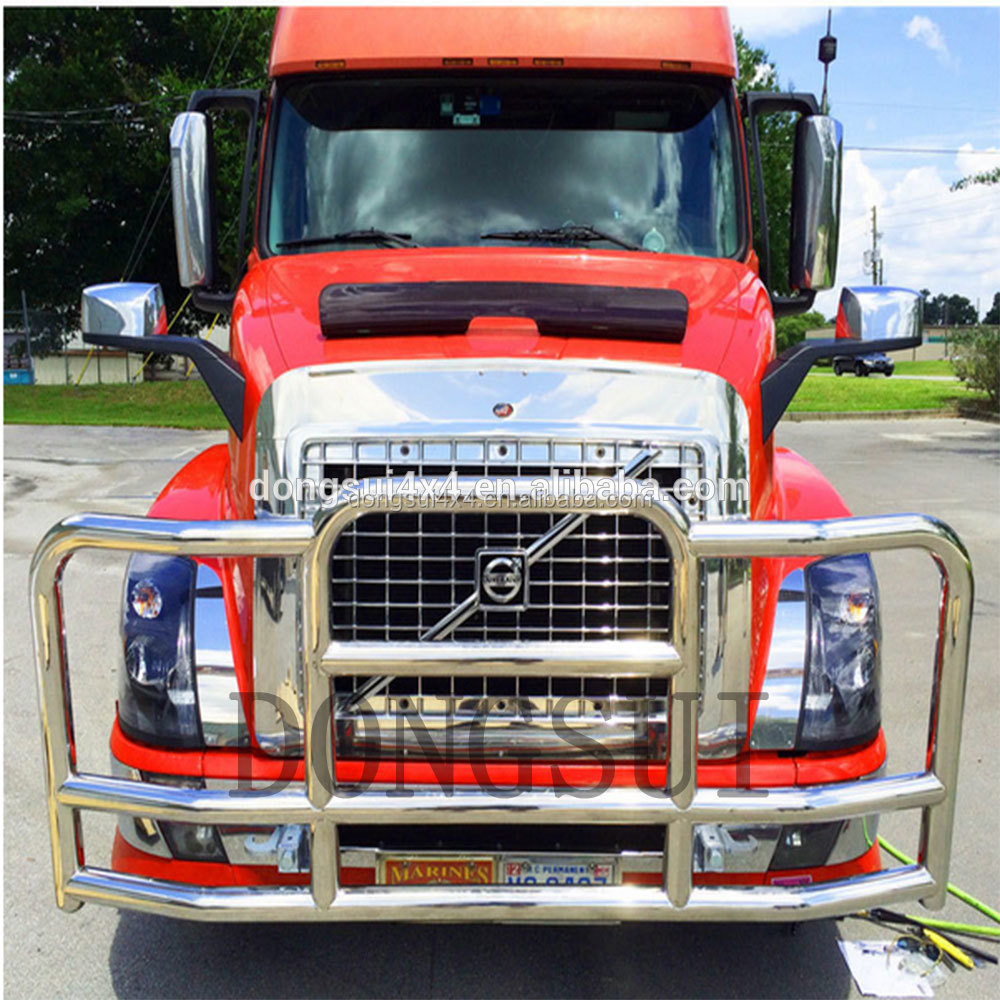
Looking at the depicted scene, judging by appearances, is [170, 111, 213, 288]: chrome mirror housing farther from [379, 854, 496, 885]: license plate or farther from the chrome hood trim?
[379, 854, 496, 885]: license plate

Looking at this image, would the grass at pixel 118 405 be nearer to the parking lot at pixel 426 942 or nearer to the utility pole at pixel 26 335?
the utility pole at pixel 26 335

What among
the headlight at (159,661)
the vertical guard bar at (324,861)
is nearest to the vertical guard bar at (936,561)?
the vertical guard bar at (324,861)

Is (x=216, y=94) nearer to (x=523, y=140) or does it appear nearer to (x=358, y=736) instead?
(x=523, y=140)

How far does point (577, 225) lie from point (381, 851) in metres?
2.25

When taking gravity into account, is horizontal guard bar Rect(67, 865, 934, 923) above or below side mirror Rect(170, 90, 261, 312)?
below

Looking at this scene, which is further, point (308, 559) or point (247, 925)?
point (247, 925)

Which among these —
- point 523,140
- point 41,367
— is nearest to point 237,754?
point 523,140

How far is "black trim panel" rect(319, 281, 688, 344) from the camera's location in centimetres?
314

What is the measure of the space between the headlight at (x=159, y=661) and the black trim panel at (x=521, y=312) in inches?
33.5

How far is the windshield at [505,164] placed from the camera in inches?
154

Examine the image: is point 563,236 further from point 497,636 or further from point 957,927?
point 957,927

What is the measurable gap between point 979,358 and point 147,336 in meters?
21.8

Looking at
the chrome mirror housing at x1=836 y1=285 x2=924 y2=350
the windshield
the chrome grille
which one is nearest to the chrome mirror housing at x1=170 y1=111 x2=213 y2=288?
the windshield

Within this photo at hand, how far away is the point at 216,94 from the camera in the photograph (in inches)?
179
